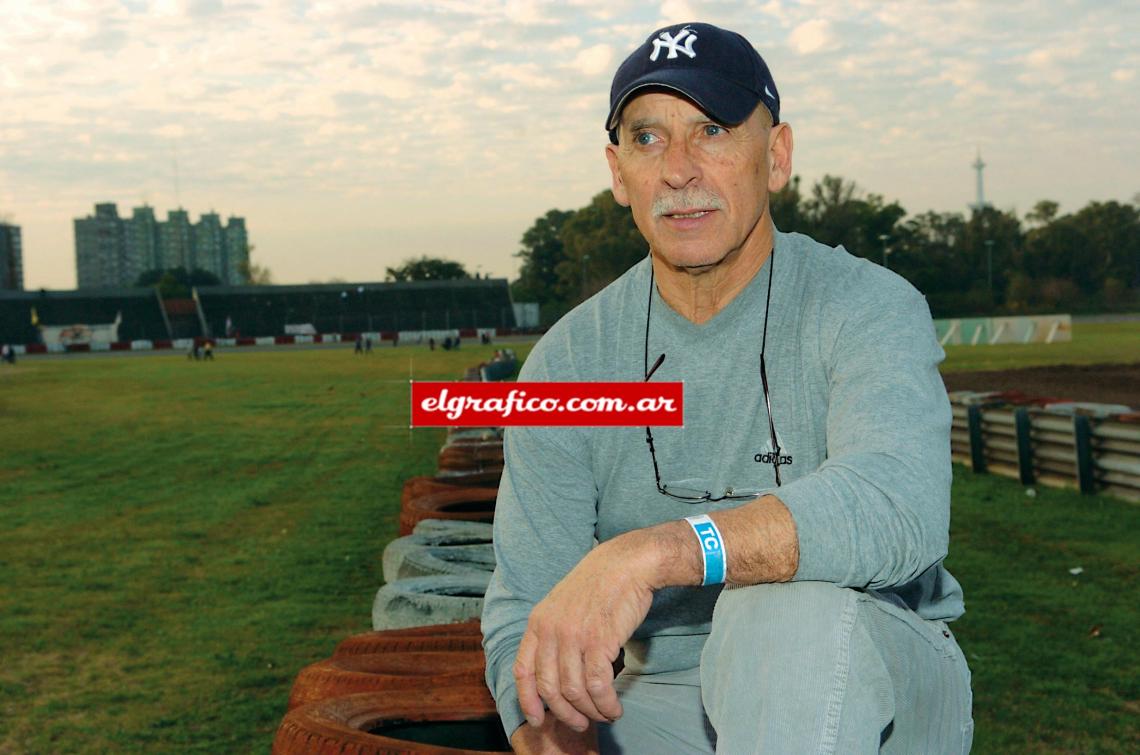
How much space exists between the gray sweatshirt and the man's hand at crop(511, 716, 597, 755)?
2.3 inches

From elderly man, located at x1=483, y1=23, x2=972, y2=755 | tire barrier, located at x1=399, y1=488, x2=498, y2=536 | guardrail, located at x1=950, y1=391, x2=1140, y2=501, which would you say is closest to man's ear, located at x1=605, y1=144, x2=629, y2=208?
elderly man, located at x1=483, y1=23, x2=972, y2=755

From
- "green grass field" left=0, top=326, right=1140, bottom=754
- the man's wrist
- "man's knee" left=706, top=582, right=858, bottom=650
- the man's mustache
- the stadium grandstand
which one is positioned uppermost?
the stadium grandstand

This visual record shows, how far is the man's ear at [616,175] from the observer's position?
112 inches

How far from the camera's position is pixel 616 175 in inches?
113

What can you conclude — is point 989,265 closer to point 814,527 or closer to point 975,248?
point 975,248

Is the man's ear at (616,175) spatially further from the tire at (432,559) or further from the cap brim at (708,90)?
the tire at (432,559)

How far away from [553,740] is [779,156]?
144cm

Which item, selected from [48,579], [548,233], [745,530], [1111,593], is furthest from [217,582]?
[548,233]

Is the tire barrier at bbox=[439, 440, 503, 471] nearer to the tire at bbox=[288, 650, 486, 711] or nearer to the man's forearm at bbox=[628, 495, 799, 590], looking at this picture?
the tire at bbox=[288, 650, 486, 711]

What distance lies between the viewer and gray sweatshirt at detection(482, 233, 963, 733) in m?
2.23

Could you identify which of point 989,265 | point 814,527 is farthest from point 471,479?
point 989,265

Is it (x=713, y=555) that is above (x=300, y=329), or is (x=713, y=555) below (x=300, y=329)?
below

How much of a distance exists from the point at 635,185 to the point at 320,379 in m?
37.8

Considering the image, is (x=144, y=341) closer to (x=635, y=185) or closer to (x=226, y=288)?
(x=226, y=288)
